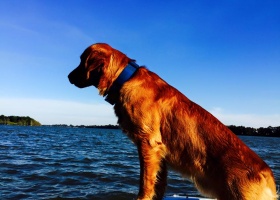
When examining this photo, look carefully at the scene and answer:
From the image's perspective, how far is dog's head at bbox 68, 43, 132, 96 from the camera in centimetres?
429

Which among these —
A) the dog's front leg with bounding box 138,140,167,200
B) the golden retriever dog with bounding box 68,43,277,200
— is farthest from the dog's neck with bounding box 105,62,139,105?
the dog's front leg with bounding box 138,140,167,200

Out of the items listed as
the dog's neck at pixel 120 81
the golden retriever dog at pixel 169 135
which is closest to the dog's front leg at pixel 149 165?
the golden retriever dog at pixel 169 135

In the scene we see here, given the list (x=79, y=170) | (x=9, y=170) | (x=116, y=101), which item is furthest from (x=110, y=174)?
(x=116, y=101)

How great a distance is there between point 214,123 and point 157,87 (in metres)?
0.90

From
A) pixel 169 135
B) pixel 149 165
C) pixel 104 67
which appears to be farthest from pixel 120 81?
pixel 149 165

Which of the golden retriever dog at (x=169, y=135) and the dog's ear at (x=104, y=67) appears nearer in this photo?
the golden retriever dog at (x=169, y=135)

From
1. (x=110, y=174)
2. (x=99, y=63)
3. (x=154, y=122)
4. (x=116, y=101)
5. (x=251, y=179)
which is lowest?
(x=110, y=174)

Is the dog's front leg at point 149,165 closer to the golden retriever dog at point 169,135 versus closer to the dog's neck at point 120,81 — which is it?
the golden retriever dog at point 169,135

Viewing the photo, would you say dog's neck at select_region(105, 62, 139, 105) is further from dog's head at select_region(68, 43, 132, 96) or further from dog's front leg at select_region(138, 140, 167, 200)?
dog's front leg at select_region(138, 140, 167, 200)

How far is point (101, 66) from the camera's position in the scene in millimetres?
4285

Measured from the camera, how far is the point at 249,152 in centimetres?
369

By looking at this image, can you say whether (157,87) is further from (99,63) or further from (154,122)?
(99,63)

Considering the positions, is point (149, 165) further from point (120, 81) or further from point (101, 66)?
point (101, 66)

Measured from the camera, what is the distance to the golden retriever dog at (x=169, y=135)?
3.53m
